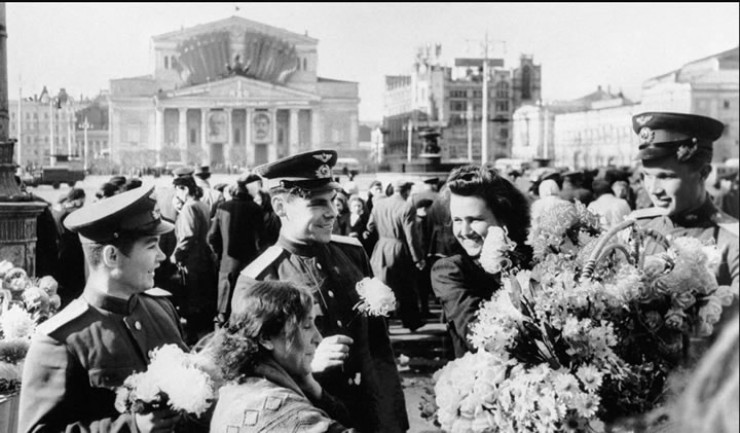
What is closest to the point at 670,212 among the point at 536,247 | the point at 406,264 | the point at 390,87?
the point at 536,247

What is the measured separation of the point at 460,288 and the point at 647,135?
1108 millimetres

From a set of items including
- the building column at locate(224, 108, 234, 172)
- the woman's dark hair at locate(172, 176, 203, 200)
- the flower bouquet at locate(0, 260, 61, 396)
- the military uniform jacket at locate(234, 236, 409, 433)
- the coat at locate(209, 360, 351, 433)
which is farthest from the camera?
the building column at locate(224, 108, 234, 172)

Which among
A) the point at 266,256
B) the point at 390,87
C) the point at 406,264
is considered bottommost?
the point at 406,264

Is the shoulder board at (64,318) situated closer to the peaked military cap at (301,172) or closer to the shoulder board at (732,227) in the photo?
the peaked military cap at (301,172)

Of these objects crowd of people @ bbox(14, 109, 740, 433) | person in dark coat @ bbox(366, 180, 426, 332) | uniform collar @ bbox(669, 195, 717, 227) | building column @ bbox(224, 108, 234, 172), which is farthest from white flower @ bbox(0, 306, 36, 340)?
building column @ bbox(224, 108, 234, 172)

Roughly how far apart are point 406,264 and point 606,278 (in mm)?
7227

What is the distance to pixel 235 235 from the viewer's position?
9000mm

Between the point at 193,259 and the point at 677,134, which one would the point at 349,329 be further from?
the point at 193,259

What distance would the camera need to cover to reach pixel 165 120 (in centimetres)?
8388

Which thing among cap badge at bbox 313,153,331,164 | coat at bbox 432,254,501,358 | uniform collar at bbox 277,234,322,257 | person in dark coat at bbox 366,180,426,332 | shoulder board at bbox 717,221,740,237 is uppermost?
cap badge at bbox 313,153,331,164

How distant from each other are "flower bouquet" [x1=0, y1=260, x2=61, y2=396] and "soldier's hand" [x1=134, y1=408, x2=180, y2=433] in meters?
1.20

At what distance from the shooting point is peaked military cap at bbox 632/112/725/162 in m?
4.16

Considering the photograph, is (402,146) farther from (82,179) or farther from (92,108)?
(82,179)

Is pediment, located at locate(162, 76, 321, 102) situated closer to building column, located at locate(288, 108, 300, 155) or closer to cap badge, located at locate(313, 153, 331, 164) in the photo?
building column, located at locate(288, 108, 300, 155)
